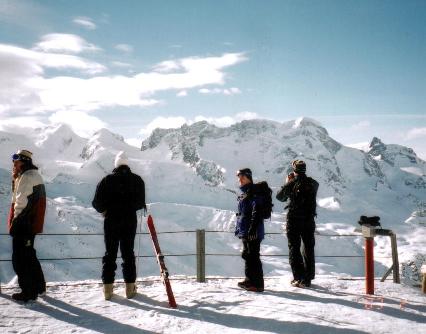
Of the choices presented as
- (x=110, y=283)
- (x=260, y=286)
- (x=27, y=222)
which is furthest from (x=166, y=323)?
(x=27, y=222)

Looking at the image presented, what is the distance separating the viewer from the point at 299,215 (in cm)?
757

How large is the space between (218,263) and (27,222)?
19364cm

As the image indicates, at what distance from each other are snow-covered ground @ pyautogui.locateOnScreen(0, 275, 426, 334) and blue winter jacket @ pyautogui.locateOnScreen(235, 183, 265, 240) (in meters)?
1.10

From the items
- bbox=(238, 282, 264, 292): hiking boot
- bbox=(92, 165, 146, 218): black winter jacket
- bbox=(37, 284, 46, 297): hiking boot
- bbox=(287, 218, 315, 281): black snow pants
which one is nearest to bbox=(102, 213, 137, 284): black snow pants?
bbox=(92, 165, 146, 218): black winter jacket

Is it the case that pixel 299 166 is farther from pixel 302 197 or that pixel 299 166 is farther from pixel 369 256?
pixel 369 256

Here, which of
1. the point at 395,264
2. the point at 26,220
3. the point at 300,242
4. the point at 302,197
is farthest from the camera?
the point at 395,264

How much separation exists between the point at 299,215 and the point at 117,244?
3.35 m

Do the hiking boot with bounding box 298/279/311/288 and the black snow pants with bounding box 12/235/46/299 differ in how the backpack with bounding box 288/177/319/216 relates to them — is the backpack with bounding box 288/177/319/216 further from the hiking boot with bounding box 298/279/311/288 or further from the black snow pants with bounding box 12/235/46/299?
the black snow pants with bounding box 12/235/46/299

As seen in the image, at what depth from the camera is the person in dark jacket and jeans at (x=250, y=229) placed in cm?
707

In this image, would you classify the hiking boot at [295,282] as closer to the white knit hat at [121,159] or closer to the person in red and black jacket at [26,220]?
the white knit hat at [121,159]

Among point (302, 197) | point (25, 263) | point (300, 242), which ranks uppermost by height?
point (302, 197)

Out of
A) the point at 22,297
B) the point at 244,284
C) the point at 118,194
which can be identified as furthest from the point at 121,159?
the point at 244,284

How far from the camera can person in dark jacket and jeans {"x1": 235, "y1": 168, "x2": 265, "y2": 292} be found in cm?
707

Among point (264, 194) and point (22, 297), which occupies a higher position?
point (264, 194)
